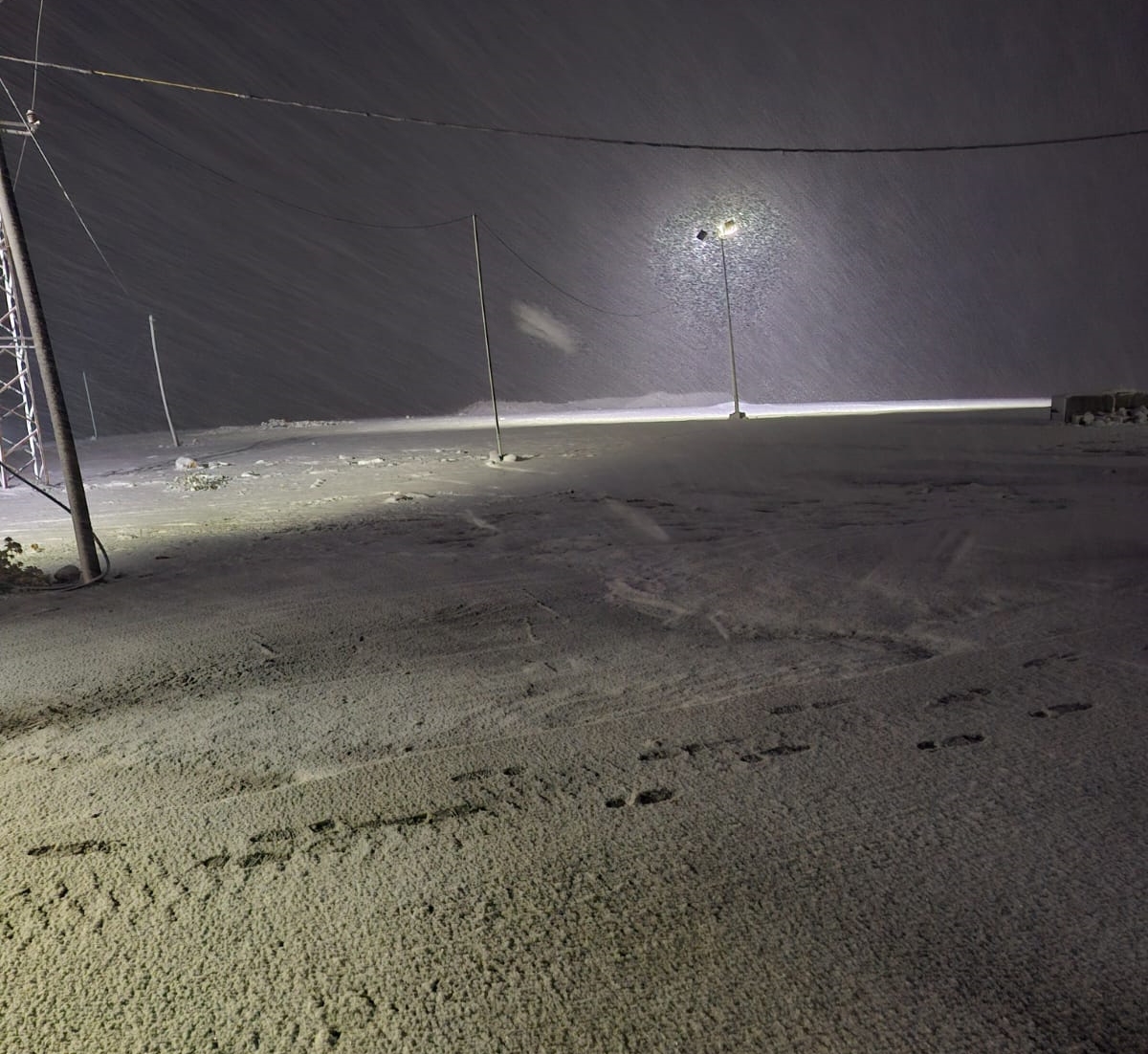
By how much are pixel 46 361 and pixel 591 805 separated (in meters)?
6.35

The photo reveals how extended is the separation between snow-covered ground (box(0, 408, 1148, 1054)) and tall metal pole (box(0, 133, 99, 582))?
0.59 metres

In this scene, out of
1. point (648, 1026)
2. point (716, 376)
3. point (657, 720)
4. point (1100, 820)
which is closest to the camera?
point (648, 1026)

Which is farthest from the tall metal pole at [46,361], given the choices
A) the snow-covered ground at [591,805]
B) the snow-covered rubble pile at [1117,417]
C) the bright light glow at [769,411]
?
the bright light glow at [769,411]

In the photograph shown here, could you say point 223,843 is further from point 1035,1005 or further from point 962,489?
point 962,489

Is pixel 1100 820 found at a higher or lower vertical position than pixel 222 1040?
lower

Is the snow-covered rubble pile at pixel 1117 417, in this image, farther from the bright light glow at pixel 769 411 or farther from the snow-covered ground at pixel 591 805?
the snow-covered ground at pixel 591 805

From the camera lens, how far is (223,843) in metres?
2.76

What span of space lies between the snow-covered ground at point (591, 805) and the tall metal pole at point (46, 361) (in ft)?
1.93

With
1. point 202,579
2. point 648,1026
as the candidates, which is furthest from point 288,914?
point 202,579

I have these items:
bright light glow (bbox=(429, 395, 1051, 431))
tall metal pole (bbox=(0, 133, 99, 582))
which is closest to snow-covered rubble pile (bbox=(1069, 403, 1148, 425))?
bright light glow (bbox=(429, 395, 1051, 431))

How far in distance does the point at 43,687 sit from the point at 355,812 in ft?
8.73

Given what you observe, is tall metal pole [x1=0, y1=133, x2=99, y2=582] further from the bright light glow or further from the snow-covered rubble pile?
the bright light glow

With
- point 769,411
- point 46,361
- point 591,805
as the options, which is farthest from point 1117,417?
point 46,361

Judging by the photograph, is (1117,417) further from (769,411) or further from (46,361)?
(46,361)
